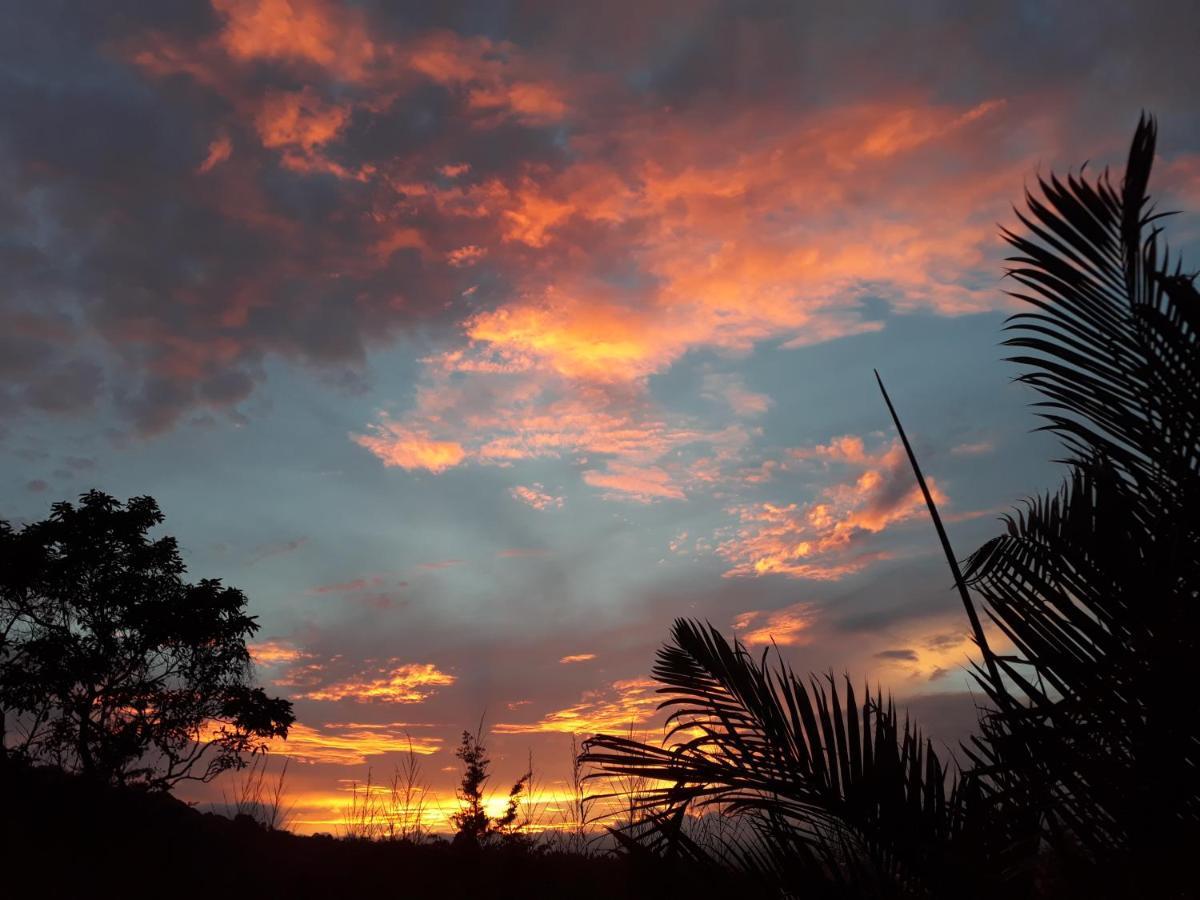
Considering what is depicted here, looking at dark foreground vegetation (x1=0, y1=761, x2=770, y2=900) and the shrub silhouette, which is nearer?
the shrub silhouette

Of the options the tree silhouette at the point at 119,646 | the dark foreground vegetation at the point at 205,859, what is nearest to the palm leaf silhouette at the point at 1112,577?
the dark foreground vegetation at the point at 205,859

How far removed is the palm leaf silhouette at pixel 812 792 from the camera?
221 centimetres

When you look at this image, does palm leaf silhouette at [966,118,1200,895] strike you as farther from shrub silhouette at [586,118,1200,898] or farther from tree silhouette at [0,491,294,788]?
tree silhouette at [0,491,294,788]

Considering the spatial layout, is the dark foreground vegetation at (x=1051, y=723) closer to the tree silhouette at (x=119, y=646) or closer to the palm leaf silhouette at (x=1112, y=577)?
the palm leaf silhouette at (x=1112, y=577)

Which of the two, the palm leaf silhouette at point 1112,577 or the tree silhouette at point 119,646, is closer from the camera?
the palm leaf silhouette at point 1112,577

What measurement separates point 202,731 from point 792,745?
60.8 feet

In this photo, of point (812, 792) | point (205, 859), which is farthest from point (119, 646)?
point (812, 792)

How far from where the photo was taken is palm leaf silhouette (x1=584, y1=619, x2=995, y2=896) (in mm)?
2209

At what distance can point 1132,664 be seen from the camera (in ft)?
6.08

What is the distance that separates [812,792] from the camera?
2.50 meters

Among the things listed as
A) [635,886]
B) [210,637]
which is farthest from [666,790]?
[210,637]

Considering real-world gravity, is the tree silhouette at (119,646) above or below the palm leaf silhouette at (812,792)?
above

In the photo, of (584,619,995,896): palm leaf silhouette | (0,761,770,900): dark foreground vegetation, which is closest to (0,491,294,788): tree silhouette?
(0,761,770,900): dark foreground vegetation

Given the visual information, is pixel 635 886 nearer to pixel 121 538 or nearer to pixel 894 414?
pixel 894 414
